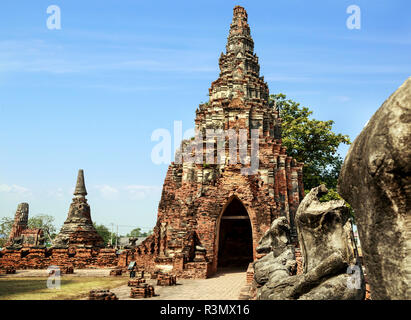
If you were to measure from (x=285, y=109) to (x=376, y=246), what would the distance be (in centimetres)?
2938

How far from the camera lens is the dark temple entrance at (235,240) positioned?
19562 millimetres

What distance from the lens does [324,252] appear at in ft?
12.2

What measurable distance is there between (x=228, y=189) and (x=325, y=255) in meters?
11.7

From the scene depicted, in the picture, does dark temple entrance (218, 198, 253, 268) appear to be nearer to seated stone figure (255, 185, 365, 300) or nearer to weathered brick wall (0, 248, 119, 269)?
weathered brick wall (0, 248, 119, 269)

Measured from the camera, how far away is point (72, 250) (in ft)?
60.5

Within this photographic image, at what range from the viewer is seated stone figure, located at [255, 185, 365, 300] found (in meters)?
3.46

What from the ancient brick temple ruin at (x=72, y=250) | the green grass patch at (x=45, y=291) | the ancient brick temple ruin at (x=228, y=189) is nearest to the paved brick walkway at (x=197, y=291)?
the green grass patch at (x=45, y=291)

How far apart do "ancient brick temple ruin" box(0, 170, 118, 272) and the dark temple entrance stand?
646 cm

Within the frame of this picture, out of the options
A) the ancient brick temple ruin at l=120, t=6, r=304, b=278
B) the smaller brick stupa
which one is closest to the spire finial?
the smaller brick stupa

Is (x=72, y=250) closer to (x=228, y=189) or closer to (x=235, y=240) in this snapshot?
(x=235, y=240)

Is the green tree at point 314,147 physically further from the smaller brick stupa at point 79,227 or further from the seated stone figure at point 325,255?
the seated stone figure at point 325,255

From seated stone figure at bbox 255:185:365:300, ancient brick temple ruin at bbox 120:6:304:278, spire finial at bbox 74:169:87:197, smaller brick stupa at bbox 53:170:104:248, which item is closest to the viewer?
seated stone figure at bbox 255:185:365:300

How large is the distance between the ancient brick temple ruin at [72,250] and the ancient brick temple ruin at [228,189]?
186 centimetres

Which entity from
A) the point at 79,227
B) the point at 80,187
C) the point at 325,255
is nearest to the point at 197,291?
the point at 325,255
